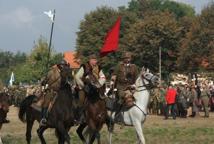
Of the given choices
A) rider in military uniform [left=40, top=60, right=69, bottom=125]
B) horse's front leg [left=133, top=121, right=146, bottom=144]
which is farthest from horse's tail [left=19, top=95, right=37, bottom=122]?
horse's front leg [left=133, top=121, right=146, bottom=144]

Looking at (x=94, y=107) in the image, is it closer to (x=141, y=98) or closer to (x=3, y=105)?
(x=141, y=98)

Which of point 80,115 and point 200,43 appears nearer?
point 80,115

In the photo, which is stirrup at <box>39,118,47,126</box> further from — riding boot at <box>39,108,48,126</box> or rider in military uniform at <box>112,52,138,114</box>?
rider in military uniform at <box>112,52,138,114</box>

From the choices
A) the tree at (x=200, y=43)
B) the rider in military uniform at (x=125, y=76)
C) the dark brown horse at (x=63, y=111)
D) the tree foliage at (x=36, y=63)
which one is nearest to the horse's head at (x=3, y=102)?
the dark brown horse at (x=63, y=111)

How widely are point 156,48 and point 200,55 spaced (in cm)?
889

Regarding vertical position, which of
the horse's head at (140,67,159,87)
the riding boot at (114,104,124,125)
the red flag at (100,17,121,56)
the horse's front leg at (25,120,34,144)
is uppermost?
the red flag at (100,17,121,56)

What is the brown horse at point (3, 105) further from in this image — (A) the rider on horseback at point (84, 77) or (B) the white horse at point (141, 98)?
(B) the white horse at point (141, 98)

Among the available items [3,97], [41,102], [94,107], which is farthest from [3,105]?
[94,107]

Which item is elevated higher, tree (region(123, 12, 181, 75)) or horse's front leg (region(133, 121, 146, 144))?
tree (region(123, 12, 181, 75))

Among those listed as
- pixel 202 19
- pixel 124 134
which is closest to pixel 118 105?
pixel 124 134

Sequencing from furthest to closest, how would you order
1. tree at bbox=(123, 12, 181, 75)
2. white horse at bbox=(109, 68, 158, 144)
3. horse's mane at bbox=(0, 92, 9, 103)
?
tree at bbox=(123, 12, 181, 75), horse's mane at bbox=(0, 92, 9, 103), white horse at bbox=(109, 68, 158, 144)

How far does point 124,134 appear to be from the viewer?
21031 millimetres

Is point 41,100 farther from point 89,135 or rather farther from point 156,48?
point 156,48

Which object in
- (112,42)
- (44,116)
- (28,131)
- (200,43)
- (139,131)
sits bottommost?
(28,131)
